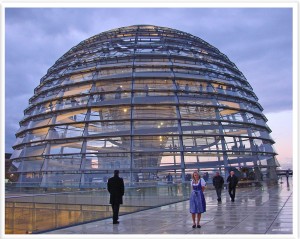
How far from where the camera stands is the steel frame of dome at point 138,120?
23.3m

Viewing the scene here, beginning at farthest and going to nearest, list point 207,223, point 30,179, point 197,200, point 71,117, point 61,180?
point 71,117, point 30,179, point 61,180, point 207,223, point 197,200

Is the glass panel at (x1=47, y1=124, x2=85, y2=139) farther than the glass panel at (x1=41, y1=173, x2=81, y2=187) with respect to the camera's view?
Yes

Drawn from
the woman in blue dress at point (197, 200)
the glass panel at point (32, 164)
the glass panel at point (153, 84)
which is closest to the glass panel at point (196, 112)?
the glass panel at point (153, 84)

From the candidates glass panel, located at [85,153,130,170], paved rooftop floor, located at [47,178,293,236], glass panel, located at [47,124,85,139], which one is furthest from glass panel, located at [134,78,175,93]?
paved rooftop floor, located at [47,178,293,236]

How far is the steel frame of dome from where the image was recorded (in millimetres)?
23297

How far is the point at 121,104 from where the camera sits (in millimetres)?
24531

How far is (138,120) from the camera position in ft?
78.0

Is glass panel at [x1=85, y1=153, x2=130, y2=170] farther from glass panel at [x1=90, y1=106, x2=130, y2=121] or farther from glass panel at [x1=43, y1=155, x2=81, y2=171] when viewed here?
glass panel at [x1=90, y1=106, x2=130, y2=121]

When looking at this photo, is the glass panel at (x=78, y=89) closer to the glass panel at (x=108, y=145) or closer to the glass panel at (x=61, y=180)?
the glass panel at (x=108, y=145)

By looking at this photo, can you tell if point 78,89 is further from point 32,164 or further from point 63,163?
point 32,164

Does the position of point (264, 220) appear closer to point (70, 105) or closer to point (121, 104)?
point (121, 104)

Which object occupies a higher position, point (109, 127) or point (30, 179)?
point (109, 127)

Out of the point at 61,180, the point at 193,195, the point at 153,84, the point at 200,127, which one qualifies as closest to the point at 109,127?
the point at 61,180

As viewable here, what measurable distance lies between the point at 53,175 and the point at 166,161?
6724 millimetres
